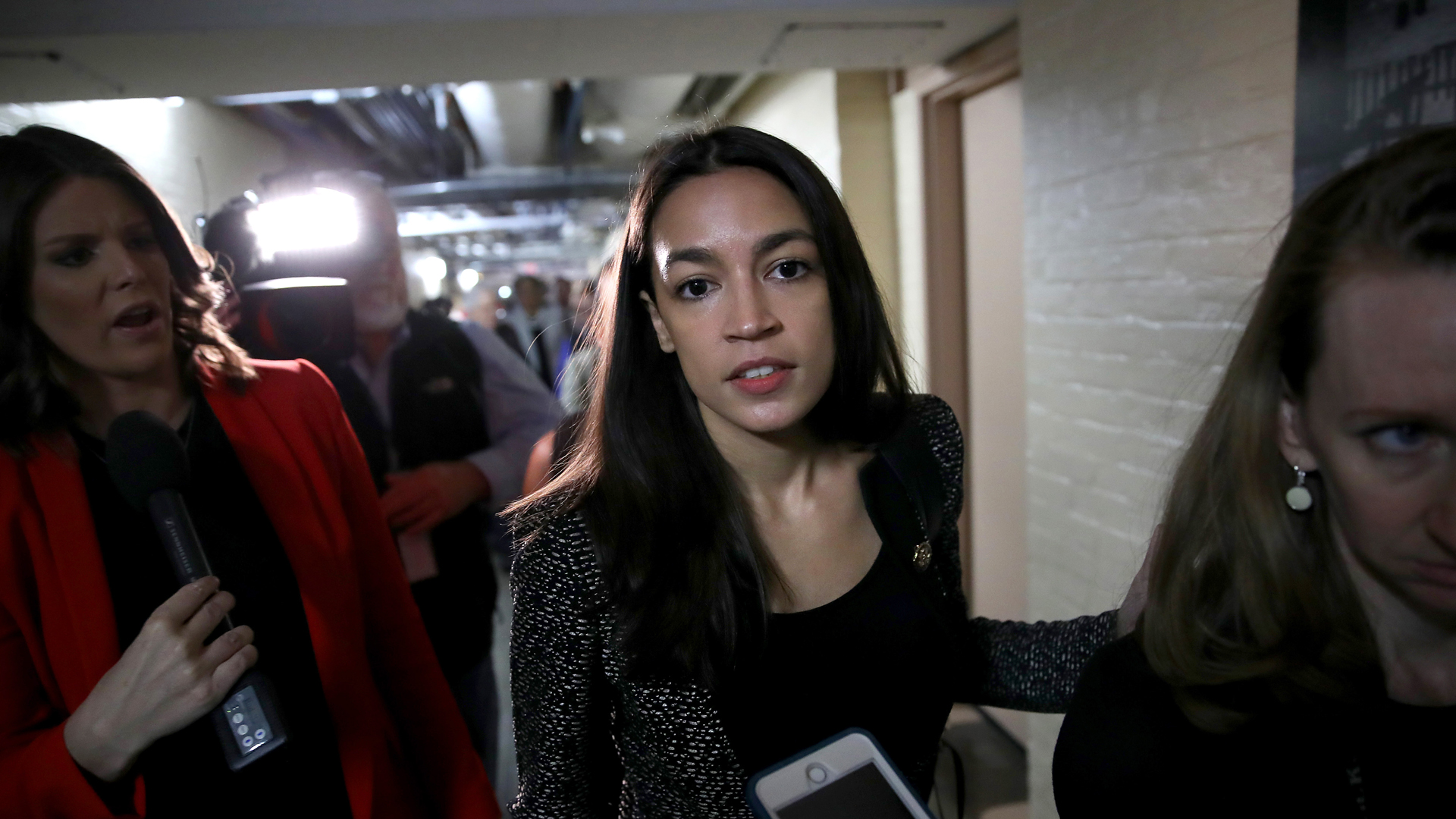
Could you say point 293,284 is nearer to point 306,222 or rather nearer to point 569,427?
point 306,222

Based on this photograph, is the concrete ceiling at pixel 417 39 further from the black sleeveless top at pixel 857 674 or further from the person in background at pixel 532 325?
the person in background at pixel 532 325

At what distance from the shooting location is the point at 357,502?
4.23 feet

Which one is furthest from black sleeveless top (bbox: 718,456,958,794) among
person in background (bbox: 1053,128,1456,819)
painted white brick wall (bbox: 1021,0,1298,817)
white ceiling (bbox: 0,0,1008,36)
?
white ceiling (bbox: 0,0,1008,36)

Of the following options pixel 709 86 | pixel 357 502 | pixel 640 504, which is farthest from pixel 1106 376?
pixel 709 86

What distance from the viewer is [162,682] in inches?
32.3

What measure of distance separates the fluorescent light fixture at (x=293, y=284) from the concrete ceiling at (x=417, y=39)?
0.71 metres

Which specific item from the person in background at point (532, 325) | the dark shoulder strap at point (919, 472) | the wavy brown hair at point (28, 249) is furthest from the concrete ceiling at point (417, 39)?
the person in background at point (532, 325)

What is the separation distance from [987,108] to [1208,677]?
95.6 inches

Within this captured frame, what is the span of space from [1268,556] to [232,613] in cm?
122

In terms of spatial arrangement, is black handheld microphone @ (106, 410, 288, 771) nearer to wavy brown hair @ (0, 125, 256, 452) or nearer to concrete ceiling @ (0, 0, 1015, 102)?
wavy brown hair @ (0, 125, 256, 452)

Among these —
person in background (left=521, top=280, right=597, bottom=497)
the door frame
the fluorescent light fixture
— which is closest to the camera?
person in background (left=521, top=280, right=597, bottom=497)

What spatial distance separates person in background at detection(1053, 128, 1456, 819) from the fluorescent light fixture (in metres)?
1.41

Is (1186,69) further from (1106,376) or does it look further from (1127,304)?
(1106,376)

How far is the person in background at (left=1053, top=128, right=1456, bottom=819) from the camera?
0.65 meters
